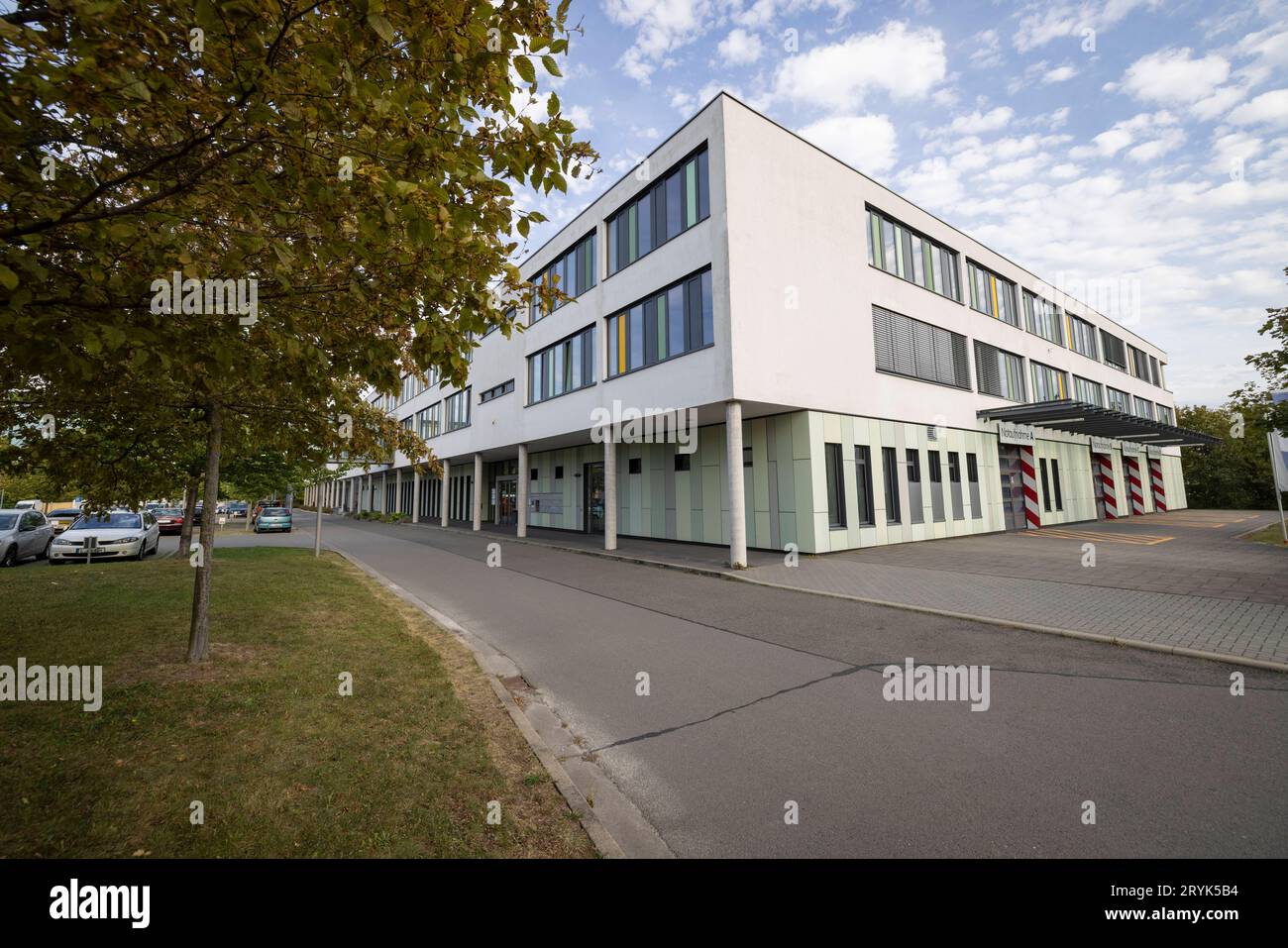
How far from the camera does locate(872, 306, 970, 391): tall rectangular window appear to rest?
18.4 meters

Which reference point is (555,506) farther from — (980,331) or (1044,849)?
(1044,849)

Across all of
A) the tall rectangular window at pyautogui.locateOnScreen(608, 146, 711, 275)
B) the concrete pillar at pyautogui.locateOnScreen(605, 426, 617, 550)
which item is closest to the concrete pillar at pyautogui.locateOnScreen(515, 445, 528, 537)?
the concrete pillar at pyautogui.locateOnScreen(605, 426, 617, 550)

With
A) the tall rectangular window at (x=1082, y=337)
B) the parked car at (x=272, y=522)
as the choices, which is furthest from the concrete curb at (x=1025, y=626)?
the tall rectangular window at (x=1082, y=337)

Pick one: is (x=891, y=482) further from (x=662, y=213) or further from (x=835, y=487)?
(x=662, y=213)

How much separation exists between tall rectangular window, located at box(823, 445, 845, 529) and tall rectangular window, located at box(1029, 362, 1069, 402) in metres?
16.6

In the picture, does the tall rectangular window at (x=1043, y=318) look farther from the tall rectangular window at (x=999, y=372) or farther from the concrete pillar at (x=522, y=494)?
the concrete pillar at (x=522, y=494)

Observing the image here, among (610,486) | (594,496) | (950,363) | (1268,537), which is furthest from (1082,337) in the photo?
(610,486)

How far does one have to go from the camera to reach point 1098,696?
510 cm

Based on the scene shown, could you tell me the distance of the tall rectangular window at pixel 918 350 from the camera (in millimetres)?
18375

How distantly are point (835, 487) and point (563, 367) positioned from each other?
1189 cm
